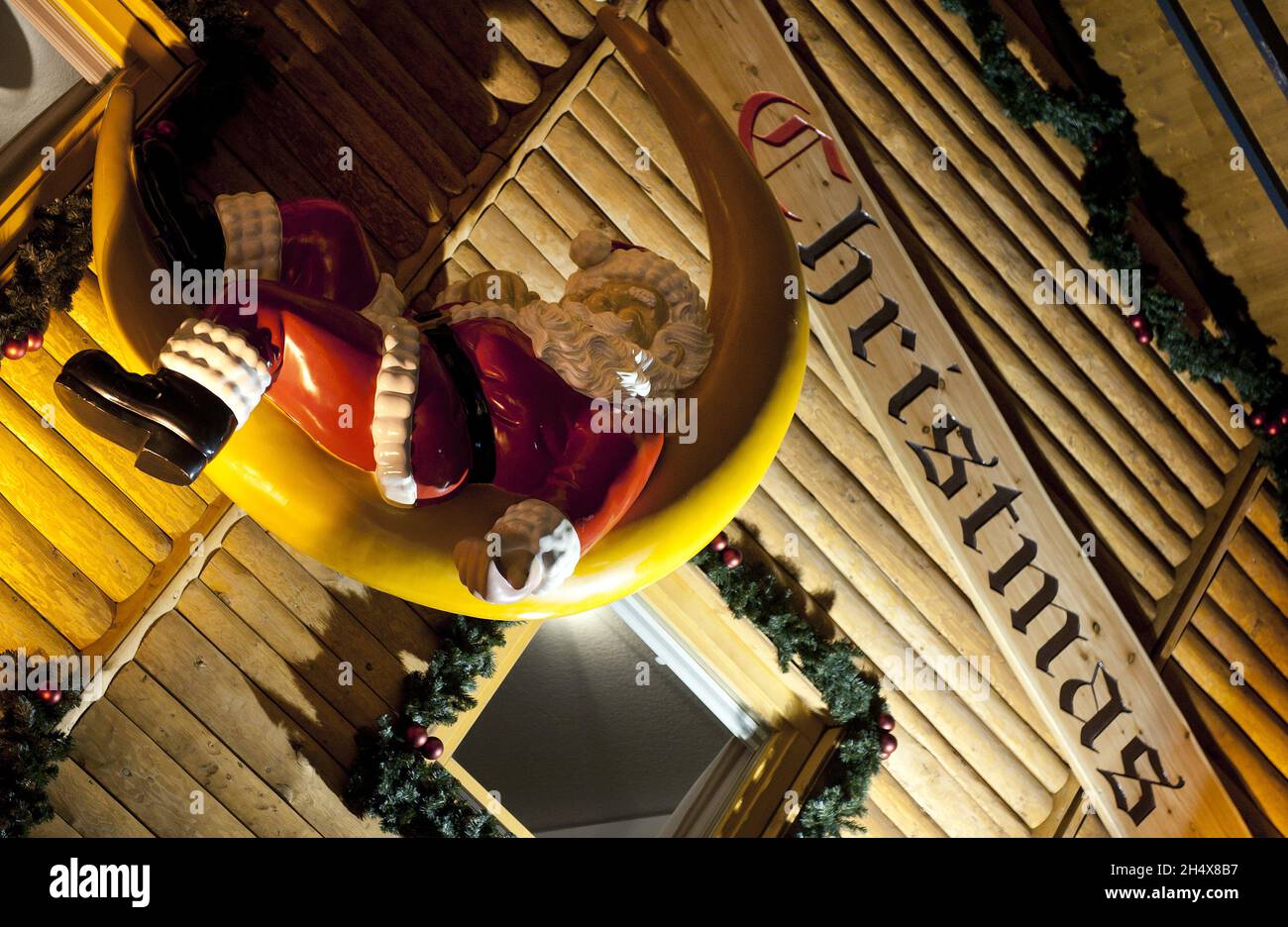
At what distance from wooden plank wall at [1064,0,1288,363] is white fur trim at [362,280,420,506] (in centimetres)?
439

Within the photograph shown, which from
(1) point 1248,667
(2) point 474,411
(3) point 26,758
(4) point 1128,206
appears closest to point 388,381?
(2) point 474,411

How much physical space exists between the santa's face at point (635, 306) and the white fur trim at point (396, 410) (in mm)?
399

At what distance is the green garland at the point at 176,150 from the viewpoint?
3357 mm

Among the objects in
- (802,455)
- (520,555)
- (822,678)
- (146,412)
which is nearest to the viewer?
(146,412)

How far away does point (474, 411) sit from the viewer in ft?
6.88

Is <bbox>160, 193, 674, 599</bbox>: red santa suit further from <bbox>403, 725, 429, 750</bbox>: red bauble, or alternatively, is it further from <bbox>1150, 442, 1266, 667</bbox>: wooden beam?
<bbox>1150, 442, 1266, 667</bbox>: wooden beam

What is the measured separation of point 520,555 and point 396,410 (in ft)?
1.19

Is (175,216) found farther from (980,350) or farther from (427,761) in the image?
(980,350)

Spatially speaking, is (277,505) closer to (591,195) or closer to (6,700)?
(6,700)

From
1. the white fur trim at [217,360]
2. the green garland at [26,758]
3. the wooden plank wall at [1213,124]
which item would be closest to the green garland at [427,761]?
the green garland at [26,758]

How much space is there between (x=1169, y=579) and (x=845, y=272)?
2.28m

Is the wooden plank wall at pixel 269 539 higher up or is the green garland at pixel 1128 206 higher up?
the green garland at pixel 1128 206

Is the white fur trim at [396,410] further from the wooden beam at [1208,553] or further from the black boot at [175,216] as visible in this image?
the wooden beam at [1208,553]

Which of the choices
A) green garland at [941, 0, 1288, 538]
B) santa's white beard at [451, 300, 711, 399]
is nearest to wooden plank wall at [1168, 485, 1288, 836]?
green garland at [941, 0, 1288, 538]
